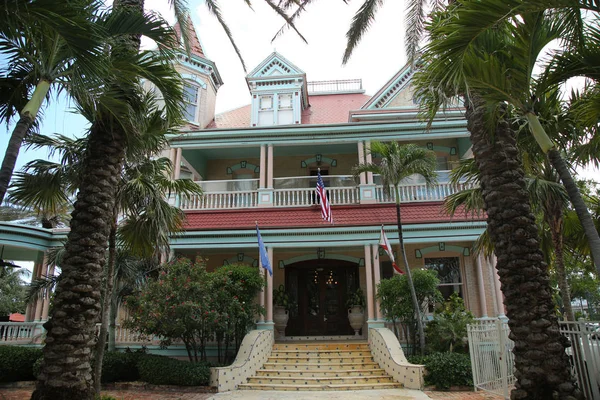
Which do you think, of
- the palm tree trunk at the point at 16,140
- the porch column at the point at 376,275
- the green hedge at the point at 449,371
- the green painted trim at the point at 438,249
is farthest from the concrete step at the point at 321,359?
the palm tree trunk at the point at 16,140

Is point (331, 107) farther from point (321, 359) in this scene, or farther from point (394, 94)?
point (321, 359)

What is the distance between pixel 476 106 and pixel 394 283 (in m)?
6.88

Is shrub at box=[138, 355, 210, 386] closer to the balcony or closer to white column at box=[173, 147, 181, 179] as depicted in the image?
the balcony

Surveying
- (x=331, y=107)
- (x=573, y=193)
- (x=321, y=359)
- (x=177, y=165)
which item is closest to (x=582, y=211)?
(x=573, y=193)

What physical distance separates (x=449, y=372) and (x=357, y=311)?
15.1ft

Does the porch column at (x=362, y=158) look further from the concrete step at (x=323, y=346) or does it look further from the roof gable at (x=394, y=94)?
the concrete step at (x=323, y=346)

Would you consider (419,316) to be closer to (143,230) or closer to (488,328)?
(488,328)

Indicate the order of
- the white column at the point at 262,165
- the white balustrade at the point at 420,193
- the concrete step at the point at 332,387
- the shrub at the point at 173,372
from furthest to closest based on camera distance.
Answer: the white column at the point at 262,165 → the white balustrade at the point at 420,193 → the shrub at the point at 173,372 → the concrete step at the point at 332,387

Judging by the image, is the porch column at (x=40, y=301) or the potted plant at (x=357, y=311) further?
the porch column at (x=40, y=301)

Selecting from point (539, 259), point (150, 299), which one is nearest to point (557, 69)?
point (539, 259)

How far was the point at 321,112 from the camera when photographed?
2092 centimetres

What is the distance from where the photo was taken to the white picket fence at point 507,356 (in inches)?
224

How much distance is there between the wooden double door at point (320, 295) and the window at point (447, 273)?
3.00 m

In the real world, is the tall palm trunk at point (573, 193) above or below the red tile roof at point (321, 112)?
below
